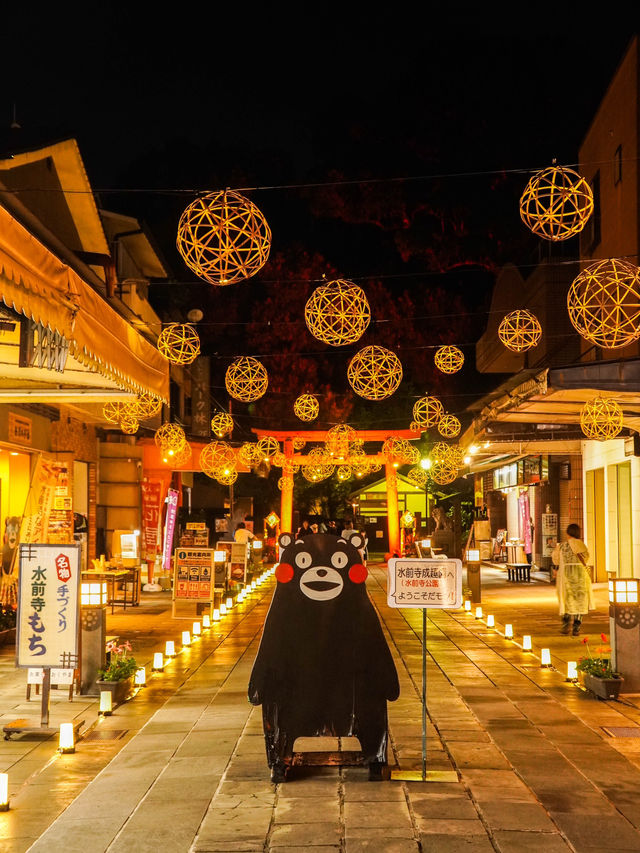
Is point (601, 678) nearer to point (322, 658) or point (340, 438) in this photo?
point (322, 658)

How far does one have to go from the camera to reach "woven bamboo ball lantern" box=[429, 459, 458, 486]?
103 ft

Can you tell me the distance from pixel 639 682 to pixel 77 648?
627 centimetres

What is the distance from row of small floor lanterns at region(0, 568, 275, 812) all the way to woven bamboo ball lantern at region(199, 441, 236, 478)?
3.57 metres

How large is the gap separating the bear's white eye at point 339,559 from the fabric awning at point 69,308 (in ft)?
8.83

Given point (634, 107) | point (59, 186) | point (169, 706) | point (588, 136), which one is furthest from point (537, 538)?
point (169, 706)

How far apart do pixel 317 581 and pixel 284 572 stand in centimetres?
27

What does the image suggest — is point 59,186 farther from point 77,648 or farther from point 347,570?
point 347,570

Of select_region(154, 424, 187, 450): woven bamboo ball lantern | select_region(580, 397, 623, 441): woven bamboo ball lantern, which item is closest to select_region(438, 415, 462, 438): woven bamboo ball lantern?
select_region(154, 424, 187, 450): woven bamboo ball lantern

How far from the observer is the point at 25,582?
9750 millimetres

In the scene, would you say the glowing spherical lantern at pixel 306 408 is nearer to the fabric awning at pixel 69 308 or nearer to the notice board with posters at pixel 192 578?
the notice board with posters at pixel 192 578

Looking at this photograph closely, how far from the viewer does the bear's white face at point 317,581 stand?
7.34 metres

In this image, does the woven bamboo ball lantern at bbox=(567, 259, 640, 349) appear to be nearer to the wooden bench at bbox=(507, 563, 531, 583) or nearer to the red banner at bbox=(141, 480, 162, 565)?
the red banner at bbox=(141, 480, 162, 565)

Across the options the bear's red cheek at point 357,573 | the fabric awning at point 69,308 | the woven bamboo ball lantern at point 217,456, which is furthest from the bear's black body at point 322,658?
the woven bamboo ball lantern at point 217,456

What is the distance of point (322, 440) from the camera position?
3681 cm
